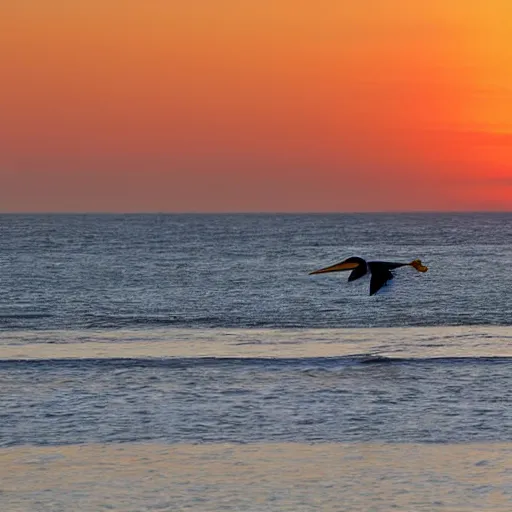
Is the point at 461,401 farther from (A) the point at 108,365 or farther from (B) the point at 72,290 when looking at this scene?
(B) the point at 72,290

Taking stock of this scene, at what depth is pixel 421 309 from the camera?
36.2 m

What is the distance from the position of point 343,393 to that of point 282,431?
3.27 m

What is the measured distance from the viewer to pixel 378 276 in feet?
37.1

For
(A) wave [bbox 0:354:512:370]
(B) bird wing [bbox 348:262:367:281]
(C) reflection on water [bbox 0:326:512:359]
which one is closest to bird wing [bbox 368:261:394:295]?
(B) bird wing [bbox 348:262:367:281]

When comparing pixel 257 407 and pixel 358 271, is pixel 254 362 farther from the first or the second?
pixel 358 271

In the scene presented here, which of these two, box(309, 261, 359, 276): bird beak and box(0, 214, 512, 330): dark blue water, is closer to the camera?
box(309, 261, 359, 276): bird beak

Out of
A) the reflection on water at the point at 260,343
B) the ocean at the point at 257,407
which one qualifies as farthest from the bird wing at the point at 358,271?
the reflection on water at the point at 260,343

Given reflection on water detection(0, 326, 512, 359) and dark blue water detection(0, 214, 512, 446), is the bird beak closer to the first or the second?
dark blue water detection(0, 214, 512, 446)

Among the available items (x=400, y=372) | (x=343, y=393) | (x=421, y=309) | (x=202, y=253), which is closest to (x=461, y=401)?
(x=343, y=393)

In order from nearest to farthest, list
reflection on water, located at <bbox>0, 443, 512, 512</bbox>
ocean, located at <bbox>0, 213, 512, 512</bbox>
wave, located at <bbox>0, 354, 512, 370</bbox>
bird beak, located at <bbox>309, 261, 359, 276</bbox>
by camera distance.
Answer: bird beak, located at <bbox>309, 261, 359, 276</bbox>
reflection on water, located at <bbox>0, 443, 512, 512</bbox>
ocean, located at <bbox>0, 213, 512, 512</bbox>
wave, located at <bbox>0, 354, 512, 370</bbox>

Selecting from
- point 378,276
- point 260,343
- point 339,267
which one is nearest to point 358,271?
point 378,276

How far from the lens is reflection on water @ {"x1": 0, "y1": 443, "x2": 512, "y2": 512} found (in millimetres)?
10477

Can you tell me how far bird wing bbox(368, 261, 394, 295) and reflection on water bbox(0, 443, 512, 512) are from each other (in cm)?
226

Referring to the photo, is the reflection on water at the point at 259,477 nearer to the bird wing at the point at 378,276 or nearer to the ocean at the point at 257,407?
the ocean at the point at 257,407
